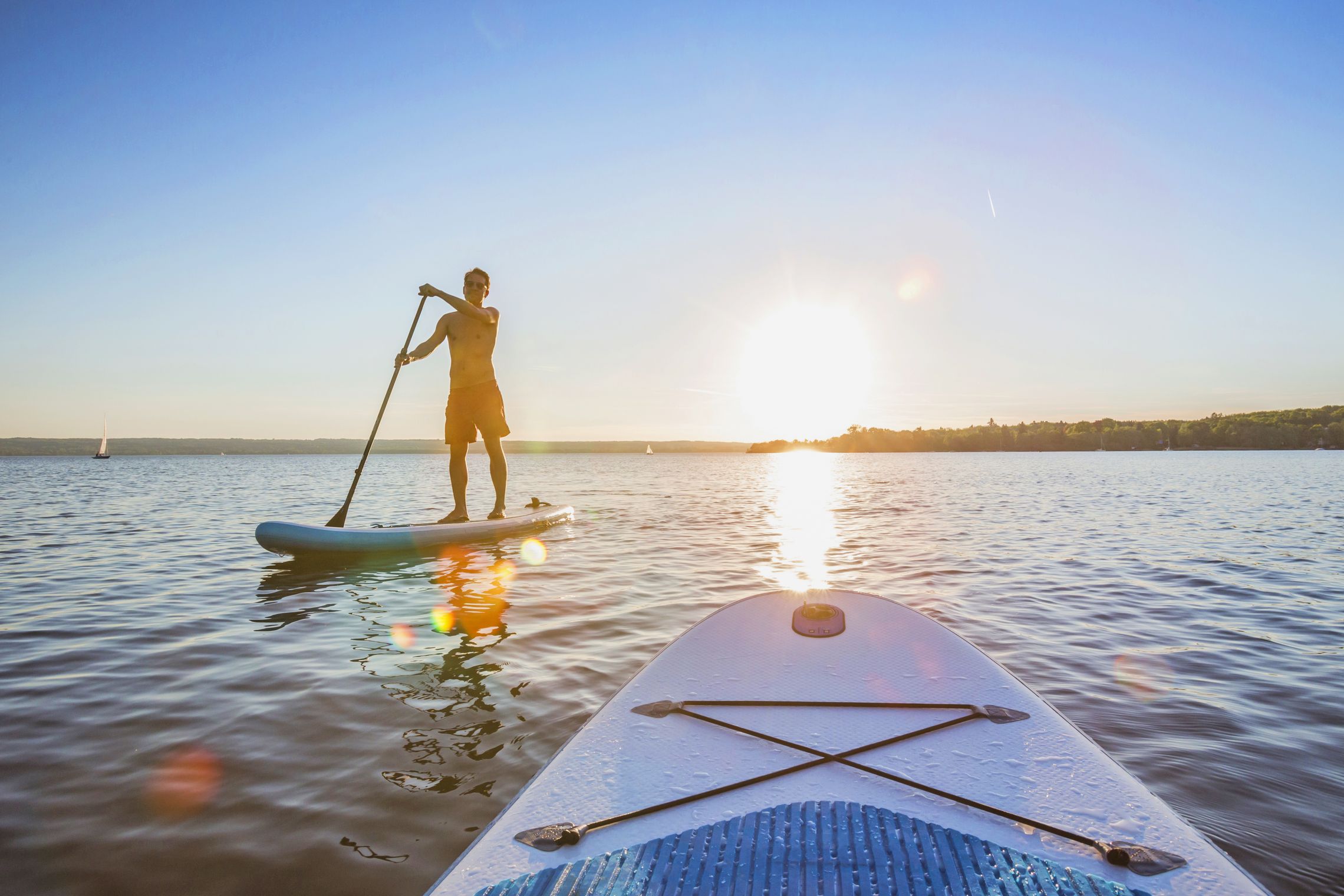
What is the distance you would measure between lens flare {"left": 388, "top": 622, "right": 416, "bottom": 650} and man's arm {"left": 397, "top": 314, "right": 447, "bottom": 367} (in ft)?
12.5

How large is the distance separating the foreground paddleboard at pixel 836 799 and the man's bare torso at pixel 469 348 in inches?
248

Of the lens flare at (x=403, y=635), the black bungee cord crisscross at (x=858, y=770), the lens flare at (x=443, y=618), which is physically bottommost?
the lens flare at (x=443, y=618)

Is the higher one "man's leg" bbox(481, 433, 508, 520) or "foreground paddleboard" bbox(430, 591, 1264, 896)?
"man's leg" bbox(481, 433, 508, 520)

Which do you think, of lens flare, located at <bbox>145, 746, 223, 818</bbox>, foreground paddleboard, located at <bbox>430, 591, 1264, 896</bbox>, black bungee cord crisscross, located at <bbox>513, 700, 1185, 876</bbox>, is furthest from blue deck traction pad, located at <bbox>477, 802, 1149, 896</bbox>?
lens flare, located at <bbox>145, 746, 223, 818</bbox>

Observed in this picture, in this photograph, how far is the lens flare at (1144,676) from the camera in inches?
158

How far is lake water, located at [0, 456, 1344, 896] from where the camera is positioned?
96.3 inches

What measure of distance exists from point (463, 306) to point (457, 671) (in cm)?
513

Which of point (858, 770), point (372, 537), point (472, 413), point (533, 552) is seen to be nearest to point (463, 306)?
point (472, 413)

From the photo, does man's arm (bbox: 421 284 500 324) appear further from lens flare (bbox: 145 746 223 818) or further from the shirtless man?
lens flare (bbox: 145 746 223 818)

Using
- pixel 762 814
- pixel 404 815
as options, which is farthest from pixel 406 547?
pixel 762 814

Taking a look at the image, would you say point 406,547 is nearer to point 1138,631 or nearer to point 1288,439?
point 1138,631

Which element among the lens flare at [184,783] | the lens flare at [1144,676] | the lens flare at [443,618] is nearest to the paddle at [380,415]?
the lens flare at [443,618]

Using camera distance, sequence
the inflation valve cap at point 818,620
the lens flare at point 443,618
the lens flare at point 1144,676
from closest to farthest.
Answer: the inflation valve cap at point 818,620, the lens flare at point 1144,676, the lens flare at point 443,618

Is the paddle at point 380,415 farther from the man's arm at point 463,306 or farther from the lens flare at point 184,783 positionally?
the lens flare at point 184,783
